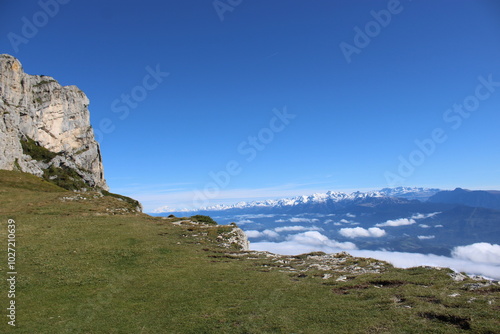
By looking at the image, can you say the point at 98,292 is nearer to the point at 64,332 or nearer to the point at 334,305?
the point at 64,332

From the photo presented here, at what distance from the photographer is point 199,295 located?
76.9 ft

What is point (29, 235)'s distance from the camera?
128ft

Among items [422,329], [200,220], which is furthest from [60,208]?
[422,329]

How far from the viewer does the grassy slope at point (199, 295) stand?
16.8 meters

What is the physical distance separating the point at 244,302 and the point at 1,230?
3900 cm
